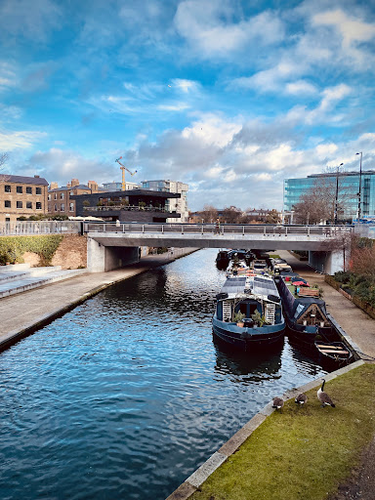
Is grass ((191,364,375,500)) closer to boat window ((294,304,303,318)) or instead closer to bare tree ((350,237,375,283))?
boat window ((294,304,303,318))

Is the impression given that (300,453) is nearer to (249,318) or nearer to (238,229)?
(249,318)

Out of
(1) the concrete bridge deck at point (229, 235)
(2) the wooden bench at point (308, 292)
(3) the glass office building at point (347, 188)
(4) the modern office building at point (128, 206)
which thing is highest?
(3) the glass office building at point (347, 188)

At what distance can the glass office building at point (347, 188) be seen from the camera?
105 m

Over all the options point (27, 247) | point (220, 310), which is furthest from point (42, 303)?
point (27, 247)

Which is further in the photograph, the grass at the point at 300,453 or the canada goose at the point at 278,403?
the canada goose at the point at 278,403

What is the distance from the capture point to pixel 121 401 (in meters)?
14.6

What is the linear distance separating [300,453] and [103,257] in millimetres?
42738

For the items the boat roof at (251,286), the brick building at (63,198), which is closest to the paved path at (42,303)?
the boat roof at (251,286)

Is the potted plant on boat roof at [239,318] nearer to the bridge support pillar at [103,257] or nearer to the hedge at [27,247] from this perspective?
the hedge at [27,247]

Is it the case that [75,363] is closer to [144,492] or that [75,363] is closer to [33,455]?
[33,455]

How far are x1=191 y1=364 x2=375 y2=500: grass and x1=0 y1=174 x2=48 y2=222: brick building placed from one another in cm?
8068

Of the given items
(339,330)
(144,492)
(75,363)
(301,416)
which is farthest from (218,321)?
(144,492)

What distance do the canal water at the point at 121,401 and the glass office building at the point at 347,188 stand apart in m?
82.5

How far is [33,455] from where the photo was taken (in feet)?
36.8
